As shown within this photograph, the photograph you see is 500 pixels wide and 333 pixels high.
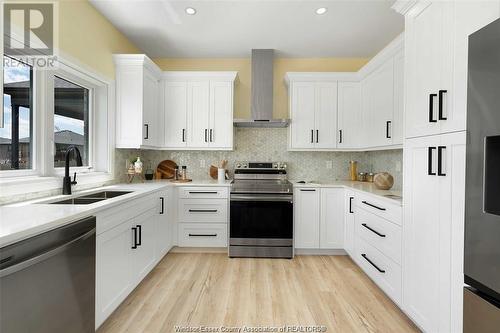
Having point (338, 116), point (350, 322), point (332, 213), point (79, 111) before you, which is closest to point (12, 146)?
point (79, 111)

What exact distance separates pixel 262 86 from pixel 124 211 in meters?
2.46

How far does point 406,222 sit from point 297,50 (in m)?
2.69

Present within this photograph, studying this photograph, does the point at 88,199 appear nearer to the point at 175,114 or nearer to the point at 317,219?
the point at 175,114

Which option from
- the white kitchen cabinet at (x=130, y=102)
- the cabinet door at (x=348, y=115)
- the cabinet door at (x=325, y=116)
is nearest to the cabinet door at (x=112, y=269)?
the white kitchen cabinet at (x=130, y=102)

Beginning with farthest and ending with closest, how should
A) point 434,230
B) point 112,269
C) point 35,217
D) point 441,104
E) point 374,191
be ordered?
point 374,191
point 112,269
point 434,230
point 441,104
point 35,217

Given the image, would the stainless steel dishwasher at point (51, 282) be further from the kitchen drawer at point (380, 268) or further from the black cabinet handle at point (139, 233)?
the kitchen drawer at point (380, 268)

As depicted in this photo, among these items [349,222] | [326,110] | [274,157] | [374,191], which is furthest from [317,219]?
[326,110]

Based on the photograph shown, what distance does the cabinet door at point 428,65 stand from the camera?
5.03 ft

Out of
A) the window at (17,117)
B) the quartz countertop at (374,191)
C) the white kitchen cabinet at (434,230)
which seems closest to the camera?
the white kitchen cabinet at (434,230)

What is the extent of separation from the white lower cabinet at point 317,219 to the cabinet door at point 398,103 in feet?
3.08

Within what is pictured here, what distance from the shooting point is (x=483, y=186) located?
3.79 feet

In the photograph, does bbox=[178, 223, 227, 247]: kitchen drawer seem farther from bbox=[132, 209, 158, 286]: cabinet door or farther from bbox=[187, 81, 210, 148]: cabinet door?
bbox=[187, 81, 210, 148]: cabinet door

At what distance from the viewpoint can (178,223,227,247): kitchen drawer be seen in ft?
10.9

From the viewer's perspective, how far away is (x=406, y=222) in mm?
1955
